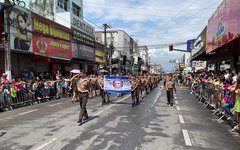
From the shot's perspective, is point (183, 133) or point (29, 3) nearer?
point (183, 133)

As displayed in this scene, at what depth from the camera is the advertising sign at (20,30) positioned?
1991 cm

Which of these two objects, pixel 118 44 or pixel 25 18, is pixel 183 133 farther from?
pixel 118 44

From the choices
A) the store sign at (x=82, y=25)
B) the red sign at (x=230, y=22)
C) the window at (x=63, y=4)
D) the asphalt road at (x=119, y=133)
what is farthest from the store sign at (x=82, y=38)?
the asphalt road at (x=119, y=133)

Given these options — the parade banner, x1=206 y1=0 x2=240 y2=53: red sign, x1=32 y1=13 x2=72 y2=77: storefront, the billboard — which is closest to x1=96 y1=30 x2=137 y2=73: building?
the billboard

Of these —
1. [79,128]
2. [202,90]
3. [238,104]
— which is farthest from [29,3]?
[238,104]

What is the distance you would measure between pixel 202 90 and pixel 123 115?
29.4ft

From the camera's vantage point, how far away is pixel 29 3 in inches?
1126

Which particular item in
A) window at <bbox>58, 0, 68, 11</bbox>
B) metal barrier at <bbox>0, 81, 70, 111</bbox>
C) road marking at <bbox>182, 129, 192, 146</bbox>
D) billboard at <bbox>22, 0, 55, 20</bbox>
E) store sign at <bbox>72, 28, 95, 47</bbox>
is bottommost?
road marking at <bbox>182, 129, 192, 146</bbox>

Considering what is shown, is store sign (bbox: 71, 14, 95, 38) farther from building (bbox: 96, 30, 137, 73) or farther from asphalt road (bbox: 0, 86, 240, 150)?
asphalt road (bbox: 0, 86, 240, 150)

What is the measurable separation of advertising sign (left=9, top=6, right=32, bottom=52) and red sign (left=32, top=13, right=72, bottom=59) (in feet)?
2.38

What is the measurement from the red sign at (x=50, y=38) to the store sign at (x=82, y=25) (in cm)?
284

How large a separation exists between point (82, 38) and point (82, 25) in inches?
79.2

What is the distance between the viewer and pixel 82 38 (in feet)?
113

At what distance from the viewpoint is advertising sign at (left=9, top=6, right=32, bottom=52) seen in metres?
19.9
